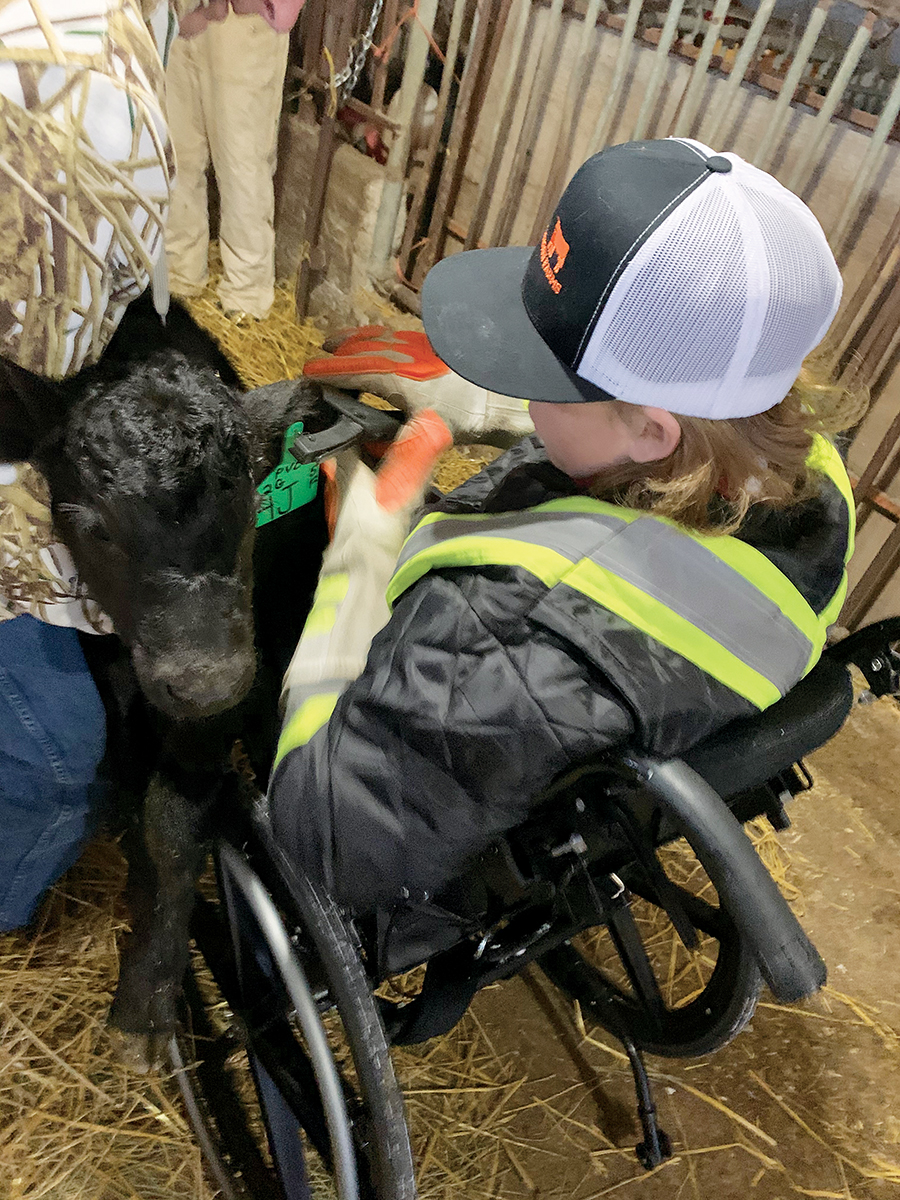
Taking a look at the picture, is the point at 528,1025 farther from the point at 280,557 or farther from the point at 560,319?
the point at 560,319

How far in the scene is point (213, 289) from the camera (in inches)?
127

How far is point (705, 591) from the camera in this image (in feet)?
2.43

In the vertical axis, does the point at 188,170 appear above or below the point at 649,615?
below

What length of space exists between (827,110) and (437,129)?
137 cm

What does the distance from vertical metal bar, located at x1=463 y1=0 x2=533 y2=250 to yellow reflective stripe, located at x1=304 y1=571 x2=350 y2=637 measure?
2156mm

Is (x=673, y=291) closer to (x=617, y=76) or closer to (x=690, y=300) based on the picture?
(x=690, y=300)


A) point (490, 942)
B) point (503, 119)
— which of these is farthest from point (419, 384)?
point (503, 119)

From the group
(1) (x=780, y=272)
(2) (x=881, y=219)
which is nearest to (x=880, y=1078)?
(1) (x=780, y=272)

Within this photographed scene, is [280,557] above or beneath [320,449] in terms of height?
beneath

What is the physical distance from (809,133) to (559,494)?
180cm

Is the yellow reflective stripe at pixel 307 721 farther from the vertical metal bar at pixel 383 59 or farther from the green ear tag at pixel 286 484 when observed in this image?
the vertical metal bar at pixel 383 59

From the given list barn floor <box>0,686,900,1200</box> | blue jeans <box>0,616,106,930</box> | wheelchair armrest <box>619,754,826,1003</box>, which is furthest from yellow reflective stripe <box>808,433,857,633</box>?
barn floor <box>0,686,900,1200</box>

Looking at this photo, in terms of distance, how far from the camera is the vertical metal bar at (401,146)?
2.61 m

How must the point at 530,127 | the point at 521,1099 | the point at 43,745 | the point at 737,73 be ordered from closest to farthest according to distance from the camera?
1. the point at 43,745
2. the point at 521,1099
3. the point at 737,73
4. the point at 530,127
